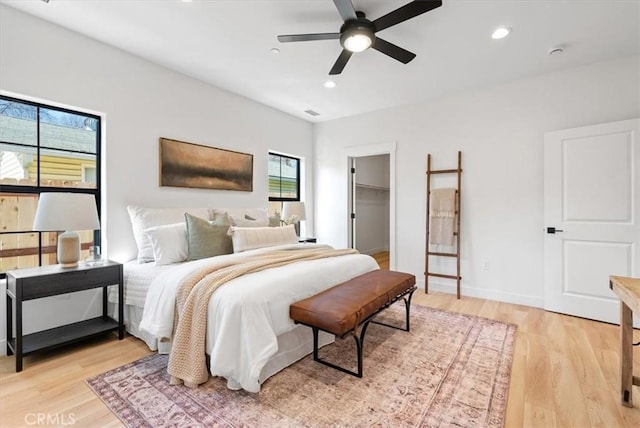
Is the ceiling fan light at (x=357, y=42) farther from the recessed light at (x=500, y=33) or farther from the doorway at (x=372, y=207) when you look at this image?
the doorway at (x=372, y=207)

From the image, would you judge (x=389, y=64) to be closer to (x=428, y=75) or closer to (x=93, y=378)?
(x=428, y=75)

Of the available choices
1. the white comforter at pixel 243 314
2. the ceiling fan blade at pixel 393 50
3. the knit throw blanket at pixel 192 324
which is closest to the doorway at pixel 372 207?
the ceiling fan blade at pixel 393 50

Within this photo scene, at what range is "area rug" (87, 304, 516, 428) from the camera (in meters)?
1.64

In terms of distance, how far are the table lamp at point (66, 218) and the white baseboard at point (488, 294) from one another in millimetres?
3989

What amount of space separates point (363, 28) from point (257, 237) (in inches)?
81.1

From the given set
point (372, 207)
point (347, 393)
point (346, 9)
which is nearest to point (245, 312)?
point (347, 393)

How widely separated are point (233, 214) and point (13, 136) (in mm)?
2036

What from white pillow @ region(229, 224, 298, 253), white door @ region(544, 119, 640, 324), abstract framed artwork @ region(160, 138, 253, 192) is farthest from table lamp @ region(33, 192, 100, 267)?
white door @ region(544, 119, 640, 324)

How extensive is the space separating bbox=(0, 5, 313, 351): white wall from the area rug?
4.66ft

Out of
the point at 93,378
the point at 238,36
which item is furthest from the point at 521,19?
the point at 93,378

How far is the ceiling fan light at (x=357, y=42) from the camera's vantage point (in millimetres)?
2306

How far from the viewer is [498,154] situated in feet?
12.5

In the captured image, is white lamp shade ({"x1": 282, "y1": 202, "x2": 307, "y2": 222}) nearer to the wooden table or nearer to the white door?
the white door

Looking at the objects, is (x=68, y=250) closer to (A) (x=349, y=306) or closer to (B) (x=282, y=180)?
(A) (x=349, y=306)
